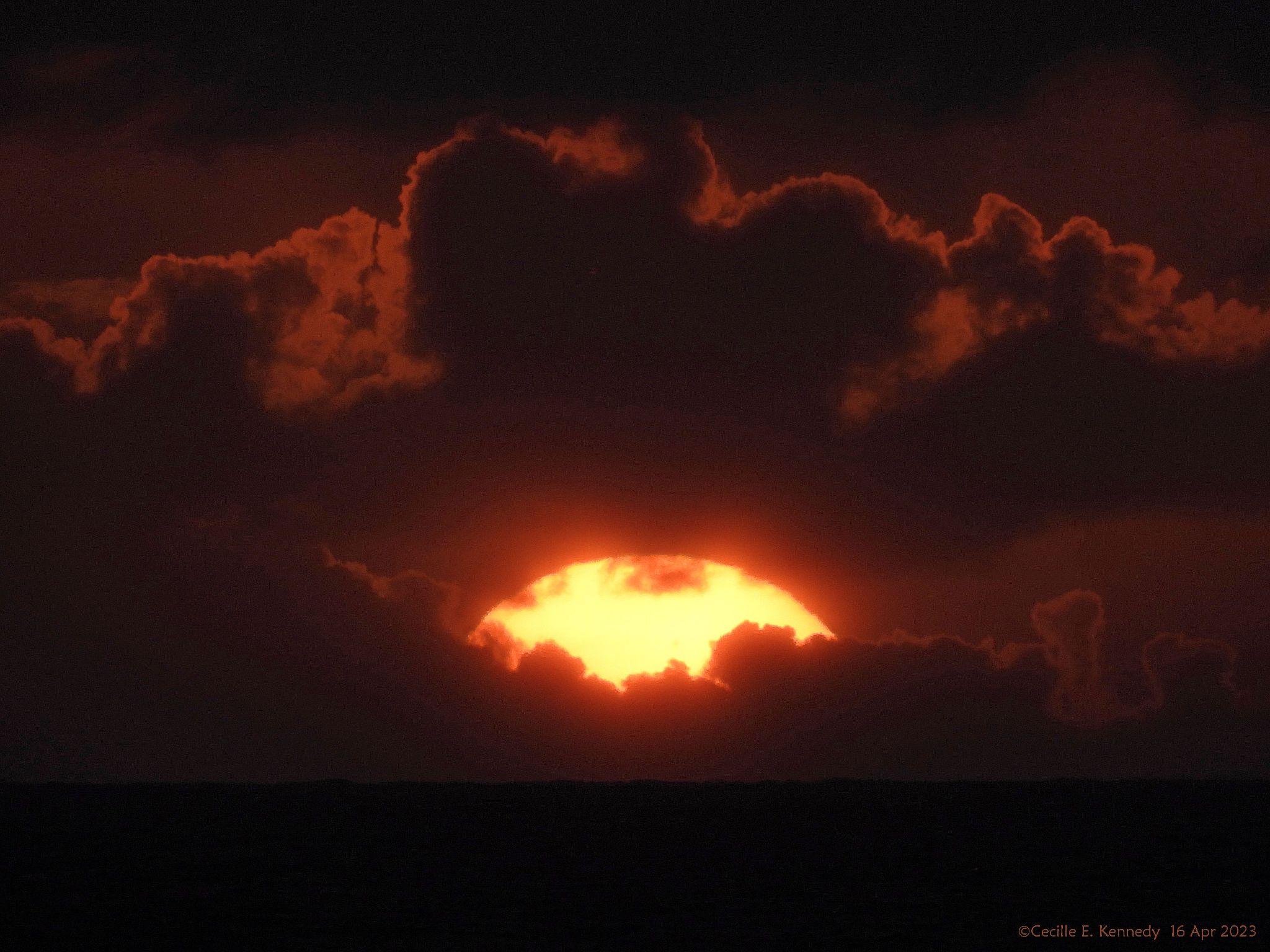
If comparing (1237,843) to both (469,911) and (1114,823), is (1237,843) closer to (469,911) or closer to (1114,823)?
(1114,823)

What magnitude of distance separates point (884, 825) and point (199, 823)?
46663 mm

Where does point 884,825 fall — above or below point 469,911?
above

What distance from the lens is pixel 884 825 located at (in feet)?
346

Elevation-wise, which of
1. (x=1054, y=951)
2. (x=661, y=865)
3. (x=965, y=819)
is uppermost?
(x=965, y=819)

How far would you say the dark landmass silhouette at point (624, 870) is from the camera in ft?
219

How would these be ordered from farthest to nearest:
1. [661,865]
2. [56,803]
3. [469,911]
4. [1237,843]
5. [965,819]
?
[56,803] → [965,819] → [1237,843] → [661,865] → [469,911]

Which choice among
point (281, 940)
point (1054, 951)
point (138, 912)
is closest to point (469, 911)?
point (281, 940)

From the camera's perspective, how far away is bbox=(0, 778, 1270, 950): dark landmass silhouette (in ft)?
219

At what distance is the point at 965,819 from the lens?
364 ft

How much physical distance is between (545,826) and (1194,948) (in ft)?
162

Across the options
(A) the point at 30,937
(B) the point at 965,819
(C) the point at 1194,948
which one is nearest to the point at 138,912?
(A) the point at 30,937

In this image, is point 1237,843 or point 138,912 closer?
point 138,912

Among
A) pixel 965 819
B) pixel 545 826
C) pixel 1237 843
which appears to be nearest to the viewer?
pixel 1237 843

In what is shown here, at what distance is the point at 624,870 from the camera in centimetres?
8269
